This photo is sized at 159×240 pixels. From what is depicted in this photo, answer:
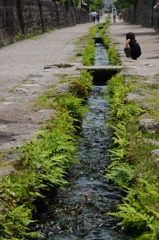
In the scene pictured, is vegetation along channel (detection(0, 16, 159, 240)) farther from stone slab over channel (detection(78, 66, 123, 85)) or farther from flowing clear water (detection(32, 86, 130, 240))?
stone slab over channel (detection(78, 66, 123, 85))

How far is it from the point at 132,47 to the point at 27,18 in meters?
11.6

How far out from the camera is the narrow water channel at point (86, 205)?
3.14 meters

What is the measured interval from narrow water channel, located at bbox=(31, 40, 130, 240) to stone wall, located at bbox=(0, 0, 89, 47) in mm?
13139

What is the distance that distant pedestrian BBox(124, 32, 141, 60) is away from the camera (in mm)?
11398

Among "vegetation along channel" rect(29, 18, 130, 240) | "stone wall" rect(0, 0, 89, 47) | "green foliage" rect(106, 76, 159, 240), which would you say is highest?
"green foliage" rect(106, 76, 159, 240)

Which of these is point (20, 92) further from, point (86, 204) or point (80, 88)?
point (86, 204)

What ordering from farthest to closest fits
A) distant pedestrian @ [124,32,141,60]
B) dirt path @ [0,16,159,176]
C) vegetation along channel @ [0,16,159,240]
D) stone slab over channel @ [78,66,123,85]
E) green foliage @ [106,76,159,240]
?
distant pedestrian @ [124,32,141,60] → stone slab over channel @ [78,66,123,85] → dirt path @ [0,16,159,176] → vegetation along channel @ [0,16,159,240] → green foliage @ [106,76,159,240]

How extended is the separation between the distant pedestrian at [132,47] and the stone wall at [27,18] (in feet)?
21.9

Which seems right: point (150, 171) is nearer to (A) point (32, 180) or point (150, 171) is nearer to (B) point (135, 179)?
(B) point (135, 179)

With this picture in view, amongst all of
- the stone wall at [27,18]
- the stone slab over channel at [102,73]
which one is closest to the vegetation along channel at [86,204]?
the stone slab over channel at [102,73]

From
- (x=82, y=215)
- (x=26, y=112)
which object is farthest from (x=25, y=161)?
(x=26, y=112)

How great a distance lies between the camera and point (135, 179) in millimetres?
3484

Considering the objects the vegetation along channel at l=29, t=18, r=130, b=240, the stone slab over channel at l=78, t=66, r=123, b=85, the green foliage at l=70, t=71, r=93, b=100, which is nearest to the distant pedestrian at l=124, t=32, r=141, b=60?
the stone slab over channel at l=78, t=66, r=123, b=85

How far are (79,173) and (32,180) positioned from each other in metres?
0.94
